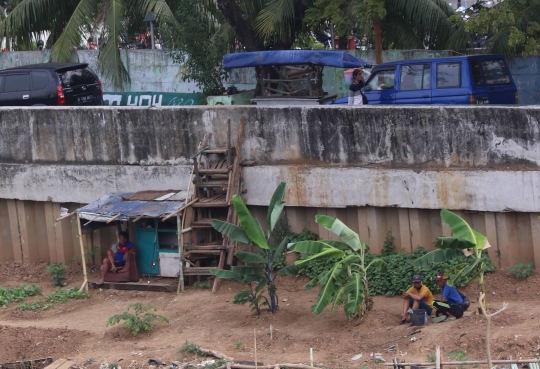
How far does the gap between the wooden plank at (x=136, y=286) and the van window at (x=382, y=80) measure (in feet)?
19.0

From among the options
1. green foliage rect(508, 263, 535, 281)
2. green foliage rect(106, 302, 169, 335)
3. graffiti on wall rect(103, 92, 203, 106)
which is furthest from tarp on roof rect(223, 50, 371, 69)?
green foliage rect(106, 302, 169, 335)

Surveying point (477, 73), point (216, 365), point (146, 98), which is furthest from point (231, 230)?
point (146, 98)

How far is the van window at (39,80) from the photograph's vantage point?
17672 millimetres

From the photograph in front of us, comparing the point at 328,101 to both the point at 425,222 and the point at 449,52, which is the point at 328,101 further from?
the point at 425,222

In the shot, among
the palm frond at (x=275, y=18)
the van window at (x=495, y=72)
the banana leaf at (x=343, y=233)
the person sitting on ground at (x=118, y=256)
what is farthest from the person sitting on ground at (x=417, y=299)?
the palm frond at (x=275, y=18)

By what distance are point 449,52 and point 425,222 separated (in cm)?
725

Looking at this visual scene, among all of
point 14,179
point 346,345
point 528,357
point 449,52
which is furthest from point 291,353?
point 449,52

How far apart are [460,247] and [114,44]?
43.8 feet

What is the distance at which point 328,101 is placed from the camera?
54.9 feet

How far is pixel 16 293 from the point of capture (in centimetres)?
1372

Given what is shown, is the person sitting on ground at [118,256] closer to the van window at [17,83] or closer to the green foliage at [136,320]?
the green foliage at [136,320]

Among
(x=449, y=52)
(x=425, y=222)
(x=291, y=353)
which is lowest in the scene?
(x=291, y=353)

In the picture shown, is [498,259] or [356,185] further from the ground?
[356,185]

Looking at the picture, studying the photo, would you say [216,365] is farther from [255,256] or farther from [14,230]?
[14,230]
